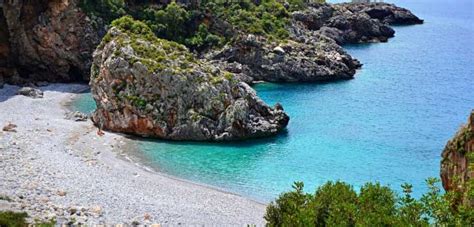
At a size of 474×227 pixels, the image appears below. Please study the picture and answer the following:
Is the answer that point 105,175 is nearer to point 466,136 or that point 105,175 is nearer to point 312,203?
point 312,203

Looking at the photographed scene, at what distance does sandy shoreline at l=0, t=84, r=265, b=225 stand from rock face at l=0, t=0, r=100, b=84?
21.1 metres

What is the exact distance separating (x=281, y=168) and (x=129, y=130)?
15.1 metres

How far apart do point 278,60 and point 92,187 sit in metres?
45.4

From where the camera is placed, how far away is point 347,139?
4947 centimetres

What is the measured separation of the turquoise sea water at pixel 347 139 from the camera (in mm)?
39938

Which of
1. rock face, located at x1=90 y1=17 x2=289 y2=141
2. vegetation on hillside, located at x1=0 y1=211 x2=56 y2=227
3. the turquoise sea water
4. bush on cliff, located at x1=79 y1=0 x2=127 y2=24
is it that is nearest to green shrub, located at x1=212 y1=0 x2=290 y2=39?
the turquoise sea water

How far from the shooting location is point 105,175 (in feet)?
121

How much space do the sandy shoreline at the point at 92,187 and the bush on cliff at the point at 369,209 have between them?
36.2ft

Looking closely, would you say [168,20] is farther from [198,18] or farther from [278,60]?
[278,60]

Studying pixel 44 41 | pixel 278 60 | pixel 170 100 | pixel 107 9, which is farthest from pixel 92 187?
pixel 278 60

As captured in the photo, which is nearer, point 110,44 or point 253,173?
point 253,173

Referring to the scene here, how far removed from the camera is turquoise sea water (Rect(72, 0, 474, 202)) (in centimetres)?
3994

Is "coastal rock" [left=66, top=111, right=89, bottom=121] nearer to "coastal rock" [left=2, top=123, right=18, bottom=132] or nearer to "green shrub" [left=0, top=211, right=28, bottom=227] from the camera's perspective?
"coastal rock" [left=2, top=123, right=18, bottom=132]

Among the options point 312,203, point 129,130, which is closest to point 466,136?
A: point 312,203
